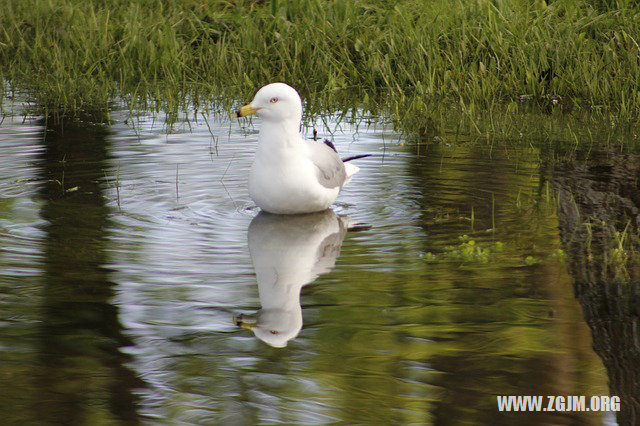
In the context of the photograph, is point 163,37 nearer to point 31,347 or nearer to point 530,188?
point 530,188

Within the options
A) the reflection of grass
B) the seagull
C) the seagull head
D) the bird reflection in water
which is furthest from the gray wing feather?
the reflection of grass

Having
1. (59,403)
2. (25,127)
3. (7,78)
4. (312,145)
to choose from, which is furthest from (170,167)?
(7,78)

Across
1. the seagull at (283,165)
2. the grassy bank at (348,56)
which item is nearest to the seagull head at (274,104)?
the seagull at (283,165)

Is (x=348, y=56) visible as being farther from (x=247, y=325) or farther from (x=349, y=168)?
(x=247, y=325)

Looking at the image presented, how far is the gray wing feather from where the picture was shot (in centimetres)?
730

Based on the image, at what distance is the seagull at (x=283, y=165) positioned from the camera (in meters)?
7.04

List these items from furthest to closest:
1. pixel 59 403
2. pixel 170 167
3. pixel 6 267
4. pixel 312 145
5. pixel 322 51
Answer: pixel 322 51 < pixel 170 167 < pixel 312 145 < pixel 6 267 < pixel 59 403

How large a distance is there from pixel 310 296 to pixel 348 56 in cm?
804

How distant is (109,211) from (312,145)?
144 cm

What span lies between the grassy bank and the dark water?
3250 millimetres

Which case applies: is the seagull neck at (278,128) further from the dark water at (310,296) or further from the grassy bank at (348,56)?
the grassy bank at (348,56)

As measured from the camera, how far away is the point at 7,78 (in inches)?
524

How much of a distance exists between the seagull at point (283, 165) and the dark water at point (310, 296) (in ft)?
0.52

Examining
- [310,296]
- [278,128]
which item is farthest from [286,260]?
[278,128]
